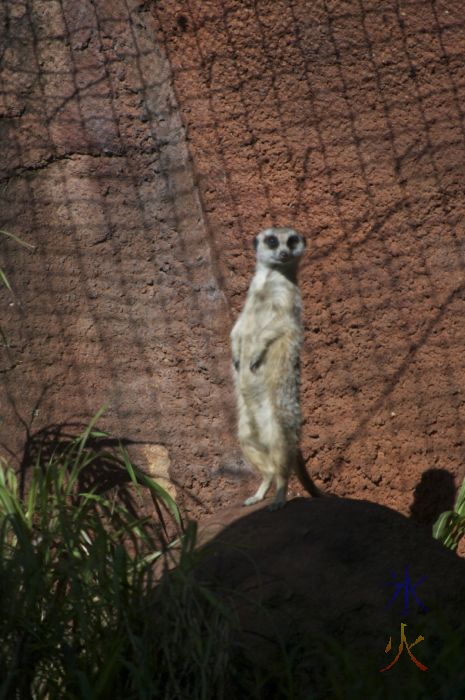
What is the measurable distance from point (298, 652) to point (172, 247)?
191 cm

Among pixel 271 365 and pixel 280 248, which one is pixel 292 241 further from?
pixel 271 365

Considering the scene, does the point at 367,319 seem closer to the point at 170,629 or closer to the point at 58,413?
the point at 58,413

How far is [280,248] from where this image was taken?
324 cm

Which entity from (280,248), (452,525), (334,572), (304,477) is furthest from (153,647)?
(452,525)

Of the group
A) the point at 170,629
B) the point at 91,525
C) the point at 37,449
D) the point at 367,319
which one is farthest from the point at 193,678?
the point at 367,319

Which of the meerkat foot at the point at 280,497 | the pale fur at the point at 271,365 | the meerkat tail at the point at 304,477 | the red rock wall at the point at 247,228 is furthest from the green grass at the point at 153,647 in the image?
the red rock wall at the point at 247,228

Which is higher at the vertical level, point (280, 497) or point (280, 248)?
point (280, 248)

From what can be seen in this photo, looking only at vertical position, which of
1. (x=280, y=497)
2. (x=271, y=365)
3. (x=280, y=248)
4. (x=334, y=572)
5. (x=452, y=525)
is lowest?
(x=452, y=525)

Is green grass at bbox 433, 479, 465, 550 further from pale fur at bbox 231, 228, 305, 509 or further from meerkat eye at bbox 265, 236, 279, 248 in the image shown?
meerkat eye at bbox 265, 236, 279, 248

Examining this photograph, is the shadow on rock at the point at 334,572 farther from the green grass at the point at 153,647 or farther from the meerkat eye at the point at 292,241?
the meerkat eye at the point at 292,241

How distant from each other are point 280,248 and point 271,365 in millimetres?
395

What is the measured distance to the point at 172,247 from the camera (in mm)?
3875

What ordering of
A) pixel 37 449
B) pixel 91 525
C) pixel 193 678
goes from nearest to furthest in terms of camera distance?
pixel 193 678, pixel 91 525, pixel 37 449

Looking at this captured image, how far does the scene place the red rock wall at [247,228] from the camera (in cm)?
379
